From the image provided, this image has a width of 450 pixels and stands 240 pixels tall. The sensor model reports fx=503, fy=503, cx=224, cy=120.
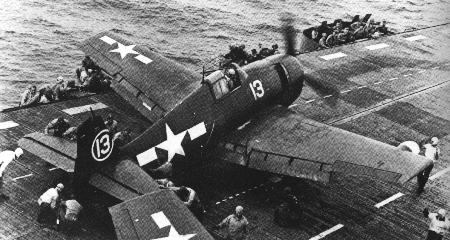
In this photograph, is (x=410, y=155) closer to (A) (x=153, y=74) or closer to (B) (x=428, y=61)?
(A) (x=153, y=74)

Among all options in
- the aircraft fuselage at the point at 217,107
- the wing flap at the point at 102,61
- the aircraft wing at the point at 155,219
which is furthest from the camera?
the wing flap at the point at 102,61

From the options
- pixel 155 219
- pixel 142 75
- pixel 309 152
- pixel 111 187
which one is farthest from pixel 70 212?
pixel 142 75

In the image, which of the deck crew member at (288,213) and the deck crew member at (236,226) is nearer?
the deck crew member at (236,226)

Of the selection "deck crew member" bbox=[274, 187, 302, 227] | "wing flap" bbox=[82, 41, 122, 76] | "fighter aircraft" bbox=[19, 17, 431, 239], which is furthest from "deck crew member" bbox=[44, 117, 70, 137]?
"deck crew member" bbox=[274, 187, 302, 227]

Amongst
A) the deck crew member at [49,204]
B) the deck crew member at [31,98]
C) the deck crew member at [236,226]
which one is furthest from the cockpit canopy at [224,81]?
the deck crew member at [31,98]

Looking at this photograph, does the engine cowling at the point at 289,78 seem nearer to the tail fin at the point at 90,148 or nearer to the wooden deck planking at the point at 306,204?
the wooden deck planking at the point at 306,204

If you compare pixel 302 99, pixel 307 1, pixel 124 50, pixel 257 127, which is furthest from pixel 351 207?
pixel 307 1

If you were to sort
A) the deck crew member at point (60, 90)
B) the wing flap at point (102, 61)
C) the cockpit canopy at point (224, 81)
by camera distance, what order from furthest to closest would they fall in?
1. the deck crew member at point (60, 90)
2. the wing flap at point (102, 61)
3. the cockpit canopy at point (224, 81)
